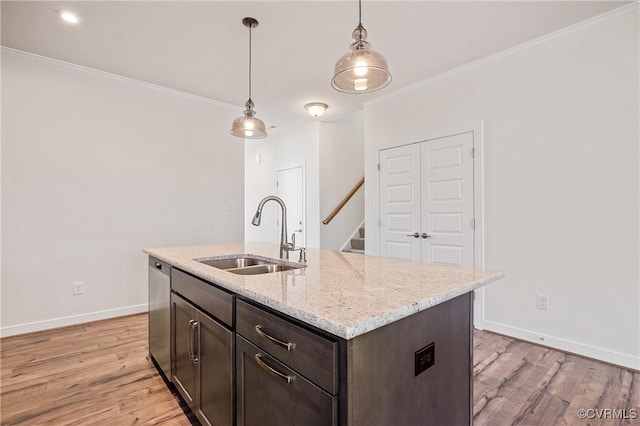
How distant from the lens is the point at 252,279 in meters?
1.34

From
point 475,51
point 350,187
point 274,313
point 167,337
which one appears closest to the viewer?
point 274,313

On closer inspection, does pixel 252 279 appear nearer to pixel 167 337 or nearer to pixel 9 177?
pixel 167 337

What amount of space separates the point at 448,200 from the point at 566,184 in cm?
104

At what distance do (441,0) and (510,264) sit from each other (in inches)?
91.9

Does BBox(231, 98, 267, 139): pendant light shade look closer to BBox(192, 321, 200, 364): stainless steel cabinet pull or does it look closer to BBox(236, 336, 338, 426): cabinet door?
BBox(192, 321, 200, 364): stainless steel cabinet pull

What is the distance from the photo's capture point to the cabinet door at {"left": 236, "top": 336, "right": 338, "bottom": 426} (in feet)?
2.92

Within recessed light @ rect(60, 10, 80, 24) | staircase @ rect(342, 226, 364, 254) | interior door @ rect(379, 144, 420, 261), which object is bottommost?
staircase @ rect(342, 226, 364, 254)

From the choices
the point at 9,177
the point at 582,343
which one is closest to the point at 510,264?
the point at 582,343

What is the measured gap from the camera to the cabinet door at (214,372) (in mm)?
1321

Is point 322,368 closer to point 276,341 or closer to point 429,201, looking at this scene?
point 276,341

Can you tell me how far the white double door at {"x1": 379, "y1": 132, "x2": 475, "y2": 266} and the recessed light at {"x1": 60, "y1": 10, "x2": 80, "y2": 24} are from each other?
3274 mm

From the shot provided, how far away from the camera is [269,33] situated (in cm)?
271

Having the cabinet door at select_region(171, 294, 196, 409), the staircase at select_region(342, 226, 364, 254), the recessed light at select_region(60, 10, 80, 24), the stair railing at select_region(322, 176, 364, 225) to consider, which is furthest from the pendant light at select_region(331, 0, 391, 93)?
the staircase at select_region(342, 226, 364, 254)

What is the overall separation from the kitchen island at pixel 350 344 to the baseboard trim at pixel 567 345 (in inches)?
75.5
